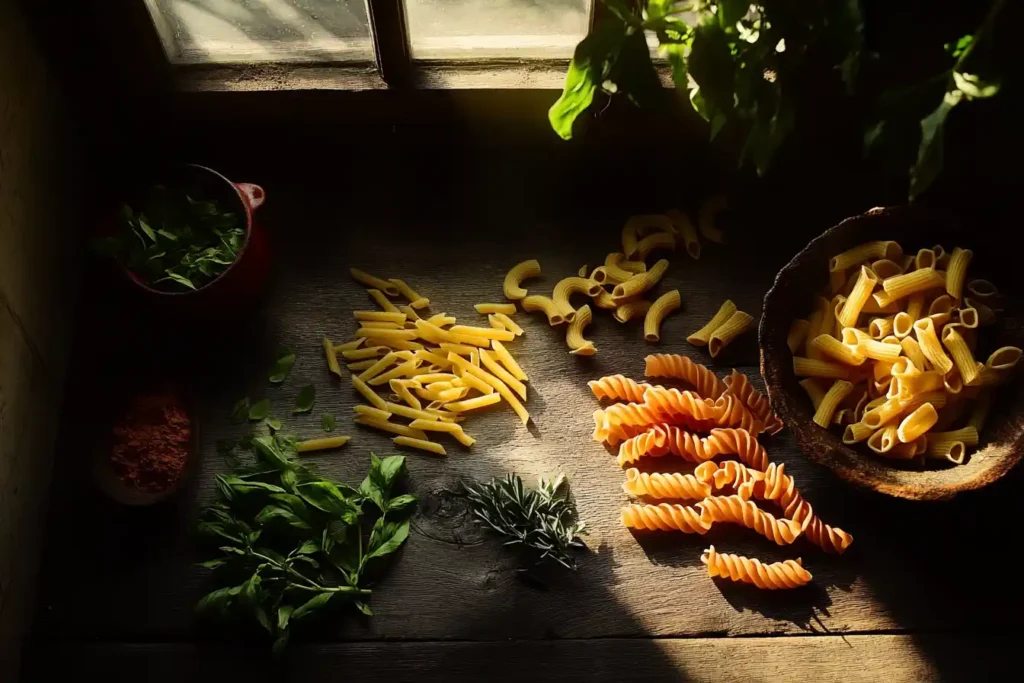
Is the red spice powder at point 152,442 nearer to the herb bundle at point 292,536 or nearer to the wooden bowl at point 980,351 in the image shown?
the herb bundle at point 292,536

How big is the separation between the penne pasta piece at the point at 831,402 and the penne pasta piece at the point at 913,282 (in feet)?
0.65

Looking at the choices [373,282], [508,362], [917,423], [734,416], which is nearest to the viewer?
[917,423]

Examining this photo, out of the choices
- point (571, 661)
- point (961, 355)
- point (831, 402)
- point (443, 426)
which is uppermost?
point (961, 355)

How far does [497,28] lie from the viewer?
7.10ft

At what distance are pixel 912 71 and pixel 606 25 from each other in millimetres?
892

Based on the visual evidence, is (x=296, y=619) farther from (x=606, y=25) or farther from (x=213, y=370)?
(x=606, y=25)

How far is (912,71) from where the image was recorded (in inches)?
81.2

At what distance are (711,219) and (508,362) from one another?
1.99 ft

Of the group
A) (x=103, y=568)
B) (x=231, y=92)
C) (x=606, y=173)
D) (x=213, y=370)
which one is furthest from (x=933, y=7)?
(x=103, y=568)

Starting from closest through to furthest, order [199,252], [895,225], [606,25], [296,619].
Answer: [606,25]
[296,619]
[895,225]
[199,252]

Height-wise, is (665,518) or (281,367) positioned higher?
(281,367)

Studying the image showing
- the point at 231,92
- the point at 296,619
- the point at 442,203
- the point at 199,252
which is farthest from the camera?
the point at 442,203

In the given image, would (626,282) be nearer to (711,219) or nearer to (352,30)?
(711,219)

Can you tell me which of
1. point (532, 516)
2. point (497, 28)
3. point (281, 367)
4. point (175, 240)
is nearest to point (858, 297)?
point (532, 516)
